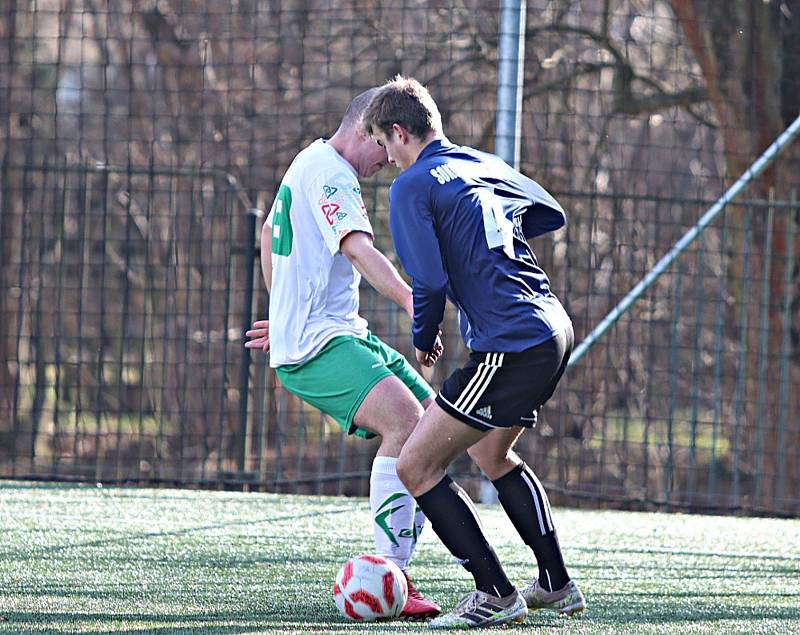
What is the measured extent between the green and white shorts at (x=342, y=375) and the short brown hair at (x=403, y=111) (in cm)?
76

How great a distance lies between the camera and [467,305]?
12.8 feet

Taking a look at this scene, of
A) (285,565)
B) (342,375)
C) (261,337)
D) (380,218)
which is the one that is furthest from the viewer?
(380,218)

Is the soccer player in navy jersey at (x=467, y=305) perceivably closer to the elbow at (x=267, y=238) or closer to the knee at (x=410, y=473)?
the knee at (x=410, y=473)

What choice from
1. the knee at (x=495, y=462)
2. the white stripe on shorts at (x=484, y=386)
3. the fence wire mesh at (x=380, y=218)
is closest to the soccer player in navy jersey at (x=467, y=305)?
the white stripe on shorts at (x=484, y=386)

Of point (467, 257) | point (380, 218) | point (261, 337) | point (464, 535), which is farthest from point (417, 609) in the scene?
point (380, 218)

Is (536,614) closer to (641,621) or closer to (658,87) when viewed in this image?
(641,621)

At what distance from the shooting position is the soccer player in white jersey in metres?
4.22

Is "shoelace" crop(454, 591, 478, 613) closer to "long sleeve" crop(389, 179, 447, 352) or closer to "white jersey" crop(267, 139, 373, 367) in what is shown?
"long sleeve" crop(389, 179, 447, 352)

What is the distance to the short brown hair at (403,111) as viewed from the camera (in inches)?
155

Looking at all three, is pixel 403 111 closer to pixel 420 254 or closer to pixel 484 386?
pixel 420 254

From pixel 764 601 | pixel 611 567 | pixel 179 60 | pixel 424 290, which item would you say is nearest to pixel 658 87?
pixel 179 60

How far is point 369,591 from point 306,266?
1094mm

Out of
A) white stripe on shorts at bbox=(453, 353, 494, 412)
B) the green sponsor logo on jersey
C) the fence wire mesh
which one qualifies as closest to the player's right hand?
the green sponsor logo on jersey

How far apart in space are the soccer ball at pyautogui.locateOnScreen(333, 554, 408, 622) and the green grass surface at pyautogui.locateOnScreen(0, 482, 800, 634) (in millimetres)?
50
